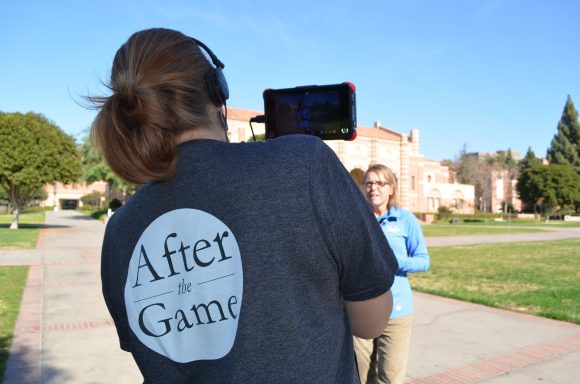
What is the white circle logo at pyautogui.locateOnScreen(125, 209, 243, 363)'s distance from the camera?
1.08 metres

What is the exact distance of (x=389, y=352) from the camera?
3.45m

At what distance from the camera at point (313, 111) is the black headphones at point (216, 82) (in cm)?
28

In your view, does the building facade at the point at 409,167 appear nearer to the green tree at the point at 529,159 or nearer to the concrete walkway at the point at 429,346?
the green tree at the point at 529,159

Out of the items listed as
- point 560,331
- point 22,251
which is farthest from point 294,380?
point 22,251

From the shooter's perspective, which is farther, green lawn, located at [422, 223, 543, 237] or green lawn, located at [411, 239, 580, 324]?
green lawn, located at [422, 223, 543, 237]

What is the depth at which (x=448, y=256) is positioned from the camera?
52.3ft

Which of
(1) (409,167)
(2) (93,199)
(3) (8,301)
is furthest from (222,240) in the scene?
(2) (93,199)

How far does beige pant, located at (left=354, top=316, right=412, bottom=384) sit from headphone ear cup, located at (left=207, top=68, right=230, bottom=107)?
2.64 metres

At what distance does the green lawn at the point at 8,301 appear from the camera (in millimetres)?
5527

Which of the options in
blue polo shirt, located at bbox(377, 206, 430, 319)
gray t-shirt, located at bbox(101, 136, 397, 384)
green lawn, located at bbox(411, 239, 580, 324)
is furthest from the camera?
green lawn, located at bbox(411, 239, 580, 324)

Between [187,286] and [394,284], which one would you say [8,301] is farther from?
[187,286]

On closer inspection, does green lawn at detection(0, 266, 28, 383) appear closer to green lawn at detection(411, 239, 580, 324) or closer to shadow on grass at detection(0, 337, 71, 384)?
shadow on grass at detection(0, 337, 71, 384)

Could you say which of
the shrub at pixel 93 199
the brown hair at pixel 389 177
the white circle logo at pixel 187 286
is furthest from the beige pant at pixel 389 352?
the shrub at pixel 93 199

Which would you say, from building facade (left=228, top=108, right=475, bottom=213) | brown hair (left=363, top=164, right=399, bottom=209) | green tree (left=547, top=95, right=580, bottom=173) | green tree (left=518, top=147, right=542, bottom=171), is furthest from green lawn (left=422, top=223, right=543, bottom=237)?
green tree (left=518, top=147, right=542, bottom=171)
